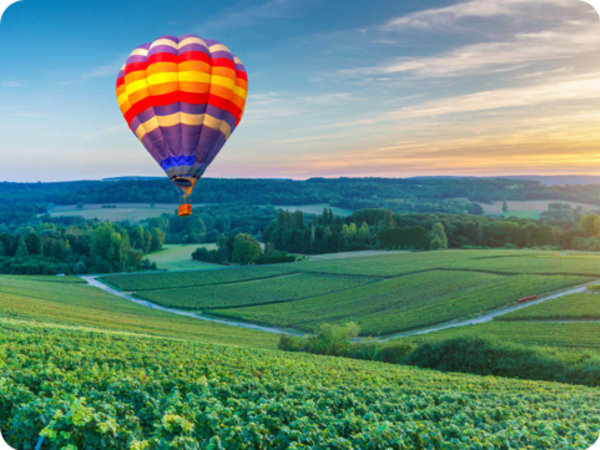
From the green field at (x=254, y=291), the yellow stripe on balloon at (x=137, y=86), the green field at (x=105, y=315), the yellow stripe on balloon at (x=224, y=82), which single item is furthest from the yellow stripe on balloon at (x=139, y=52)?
the green field at (x=254, y=291)

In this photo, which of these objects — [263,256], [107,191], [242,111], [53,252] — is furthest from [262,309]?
[107,191]

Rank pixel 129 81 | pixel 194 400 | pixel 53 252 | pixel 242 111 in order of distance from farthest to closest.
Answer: pixel 53 252 → pixel 242 111 → pixel 129 81 → pixel 194 400

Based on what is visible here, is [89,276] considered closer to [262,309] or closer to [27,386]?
[262,309]

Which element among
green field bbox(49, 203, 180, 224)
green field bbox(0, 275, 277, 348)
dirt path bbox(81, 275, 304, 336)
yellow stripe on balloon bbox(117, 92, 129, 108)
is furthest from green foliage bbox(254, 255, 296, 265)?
yellow stripe on balloon bbox(117, 92, 129, 108)

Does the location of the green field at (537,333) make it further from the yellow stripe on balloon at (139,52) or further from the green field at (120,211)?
the green field at (120,211)

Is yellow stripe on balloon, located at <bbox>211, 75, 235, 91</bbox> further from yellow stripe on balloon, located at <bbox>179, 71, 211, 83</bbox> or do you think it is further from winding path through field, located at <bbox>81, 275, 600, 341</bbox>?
winding path through field, located at <bbox>81, 275, 600, 341</bbox>

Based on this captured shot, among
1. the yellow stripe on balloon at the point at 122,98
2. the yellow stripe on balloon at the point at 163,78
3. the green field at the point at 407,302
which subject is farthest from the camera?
the green field at the point at 407,302

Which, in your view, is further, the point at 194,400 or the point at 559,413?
the point at 559,413

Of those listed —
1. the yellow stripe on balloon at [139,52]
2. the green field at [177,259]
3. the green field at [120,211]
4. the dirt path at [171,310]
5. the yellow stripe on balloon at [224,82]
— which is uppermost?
the yellow stripe on balloon at [139,52]
